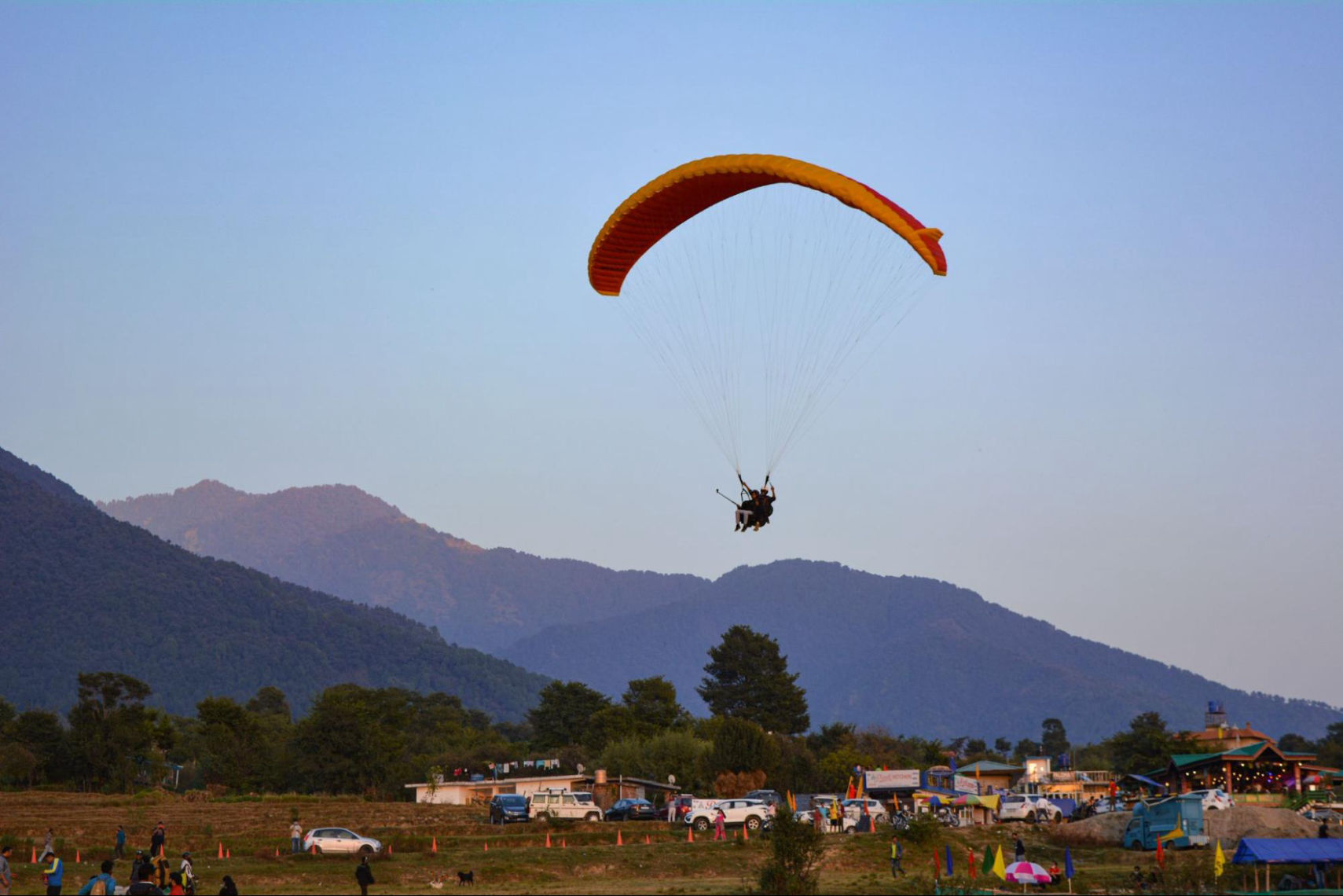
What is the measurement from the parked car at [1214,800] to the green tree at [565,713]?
72.1 meters

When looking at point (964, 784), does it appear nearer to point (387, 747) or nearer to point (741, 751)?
point (741, 751)

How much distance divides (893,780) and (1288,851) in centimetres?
2001

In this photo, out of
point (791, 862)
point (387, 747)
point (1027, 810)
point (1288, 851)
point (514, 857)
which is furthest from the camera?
point (387, 747)

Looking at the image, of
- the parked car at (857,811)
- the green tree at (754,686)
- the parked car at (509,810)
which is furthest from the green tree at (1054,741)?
the parked car at (509,810)

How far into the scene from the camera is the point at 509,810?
49.0 metres

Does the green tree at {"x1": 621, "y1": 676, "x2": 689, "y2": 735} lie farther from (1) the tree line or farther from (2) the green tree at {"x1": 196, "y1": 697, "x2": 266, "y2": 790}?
(2) the green tree at {"x1": 196, "y1": 697, "x2": 266, "y2": 790}

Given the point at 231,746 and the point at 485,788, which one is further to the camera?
the point at 231,746

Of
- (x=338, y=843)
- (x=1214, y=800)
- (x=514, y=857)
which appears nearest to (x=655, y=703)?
(x=1214, y=800)

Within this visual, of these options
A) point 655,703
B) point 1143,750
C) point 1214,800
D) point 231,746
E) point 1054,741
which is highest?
point 655,703

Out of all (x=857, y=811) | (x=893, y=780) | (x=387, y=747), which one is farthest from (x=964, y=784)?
(x=387, y=747)

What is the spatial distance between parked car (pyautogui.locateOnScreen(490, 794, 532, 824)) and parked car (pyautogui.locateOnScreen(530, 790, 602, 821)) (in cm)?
31

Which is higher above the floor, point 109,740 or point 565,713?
point 565,713

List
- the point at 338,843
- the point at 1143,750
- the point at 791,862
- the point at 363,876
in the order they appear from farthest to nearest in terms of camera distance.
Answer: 1. the point at 1143,750
2. the point at 338,843
3. the point at 791,862
4. the point at 363,876

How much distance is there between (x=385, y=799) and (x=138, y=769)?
2093cm
